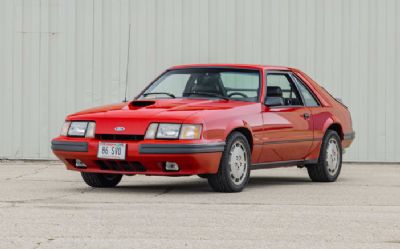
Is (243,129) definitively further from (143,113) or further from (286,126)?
(143,113)

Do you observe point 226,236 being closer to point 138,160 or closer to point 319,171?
point 138,160

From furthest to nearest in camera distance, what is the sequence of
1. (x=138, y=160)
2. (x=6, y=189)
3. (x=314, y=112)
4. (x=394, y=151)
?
(x=394, y=151) → (x=314, y=112) → (x=6, y=189) → (x=138, y=160)

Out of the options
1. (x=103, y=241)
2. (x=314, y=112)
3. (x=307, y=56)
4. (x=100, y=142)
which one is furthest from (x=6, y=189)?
(x=307, y=56)

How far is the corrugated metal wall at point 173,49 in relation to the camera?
55.9 feet

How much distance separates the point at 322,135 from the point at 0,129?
21.9 feet

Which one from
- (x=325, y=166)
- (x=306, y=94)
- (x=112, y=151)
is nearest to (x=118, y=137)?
(x=112, y=151)

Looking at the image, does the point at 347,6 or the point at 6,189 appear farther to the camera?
the point at 347,6

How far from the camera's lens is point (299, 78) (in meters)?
12.5

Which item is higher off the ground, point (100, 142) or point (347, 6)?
point (347, 6)

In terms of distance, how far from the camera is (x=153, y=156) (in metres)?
10.1

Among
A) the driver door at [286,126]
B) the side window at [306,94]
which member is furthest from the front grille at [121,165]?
the side window at [306,94]

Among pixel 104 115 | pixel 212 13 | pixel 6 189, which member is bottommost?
pixel 6 189

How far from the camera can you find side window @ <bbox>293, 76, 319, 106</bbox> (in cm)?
1238

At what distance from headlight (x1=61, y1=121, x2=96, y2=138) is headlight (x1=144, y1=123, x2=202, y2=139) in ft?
2.35
